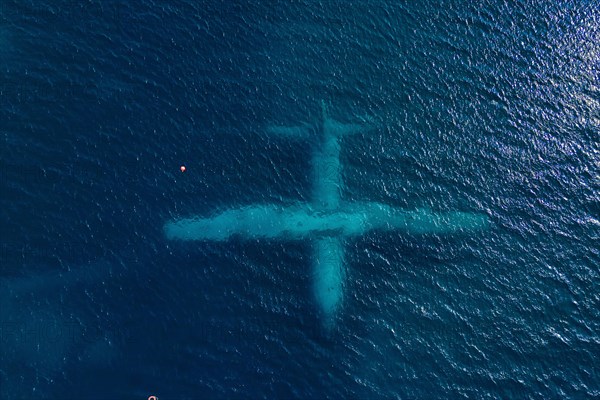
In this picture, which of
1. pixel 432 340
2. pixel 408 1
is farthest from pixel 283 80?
pixel 432 340

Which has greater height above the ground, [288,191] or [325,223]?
[288,191]

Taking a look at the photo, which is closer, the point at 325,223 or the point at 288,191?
the point at 325,223

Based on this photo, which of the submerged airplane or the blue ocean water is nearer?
the blue ocean water

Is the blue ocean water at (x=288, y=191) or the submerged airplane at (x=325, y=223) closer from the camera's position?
the blue ocean water at (x=288, y=191)
